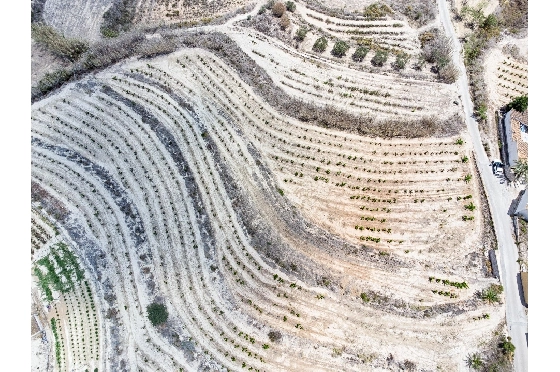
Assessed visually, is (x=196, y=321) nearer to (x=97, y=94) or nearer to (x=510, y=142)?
(x=97, y=94)

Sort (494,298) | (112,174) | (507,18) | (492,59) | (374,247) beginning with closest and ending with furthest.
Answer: (494,298) < (374,247) < (112,174) < (492,59) < (507,18)

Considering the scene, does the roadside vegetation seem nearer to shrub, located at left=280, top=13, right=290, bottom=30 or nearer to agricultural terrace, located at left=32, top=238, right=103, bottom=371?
shrub, located at left=280, top=13, right=290, bottom=30

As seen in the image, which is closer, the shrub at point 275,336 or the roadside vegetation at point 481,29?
the shrub at point 275,336

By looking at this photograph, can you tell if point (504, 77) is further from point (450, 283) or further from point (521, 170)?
point (450, 283)

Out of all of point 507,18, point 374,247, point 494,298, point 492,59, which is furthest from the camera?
point 507,18

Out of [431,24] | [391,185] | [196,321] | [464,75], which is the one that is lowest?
[196,321]

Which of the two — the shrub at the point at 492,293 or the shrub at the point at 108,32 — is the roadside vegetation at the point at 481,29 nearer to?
the shrub at the point at 492,293

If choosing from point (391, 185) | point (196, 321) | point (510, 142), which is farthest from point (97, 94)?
point (510, 142)

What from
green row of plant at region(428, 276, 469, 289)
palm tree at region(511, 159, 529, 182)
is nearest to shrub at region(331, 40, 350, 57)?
palm tree at region(511, 159, 529, 182)

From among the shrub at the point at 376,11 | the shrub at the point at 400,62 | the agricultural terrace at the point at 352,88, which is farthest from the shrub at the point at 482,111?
the shrub at the point at 376,11
